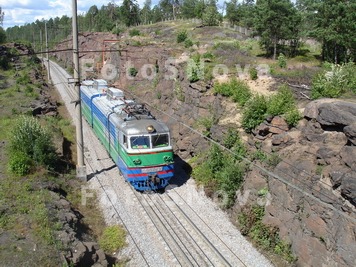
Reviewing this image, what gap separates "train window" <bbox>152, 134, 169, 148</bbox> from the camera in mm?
17500

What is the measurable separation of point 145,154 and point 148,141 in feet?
2.24

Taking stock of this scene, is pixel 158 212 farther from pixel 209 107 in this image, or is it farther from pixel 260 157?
pixel 209 107

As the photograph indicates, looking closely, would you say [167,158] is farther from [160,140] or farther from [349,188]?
[349,188]

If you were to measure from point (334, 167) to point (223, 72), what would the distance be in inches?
548

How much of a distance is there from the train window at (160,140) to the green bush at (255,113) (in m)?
4.52

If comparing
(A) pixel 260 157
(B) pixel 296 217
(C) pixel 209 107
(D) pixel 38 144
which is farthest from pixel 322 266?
(D) pixel 38 144

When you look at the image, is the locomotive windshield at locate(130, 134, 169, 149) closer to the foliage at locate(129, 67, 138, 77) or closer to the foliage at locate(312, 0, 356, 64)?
the foliage at locate(312, 0, 356, 64)

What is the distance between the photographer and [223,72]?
2555 cm

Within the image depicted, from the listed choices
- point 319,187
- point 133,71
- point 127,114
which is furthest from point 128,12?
point 319,187

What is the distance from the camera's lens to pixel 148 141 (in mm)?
17406

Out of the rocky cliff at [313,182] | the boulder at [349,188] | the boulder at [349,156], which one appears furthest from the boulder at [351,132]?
the boulder at [349,188]

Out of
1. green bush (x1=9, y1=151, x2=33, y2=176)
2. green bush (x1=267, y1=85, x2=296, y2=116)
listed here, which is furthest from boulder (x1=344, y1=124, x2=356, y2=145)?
green bush (x1=9, y1=151, x2=33, y2=176)

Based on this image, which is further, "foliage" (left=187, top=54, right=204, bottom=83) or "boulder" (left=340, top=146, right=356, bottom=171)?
"foliage" (left=187, top=54, right=204, bottom=83)

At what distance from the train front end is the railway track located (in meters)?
1.12
